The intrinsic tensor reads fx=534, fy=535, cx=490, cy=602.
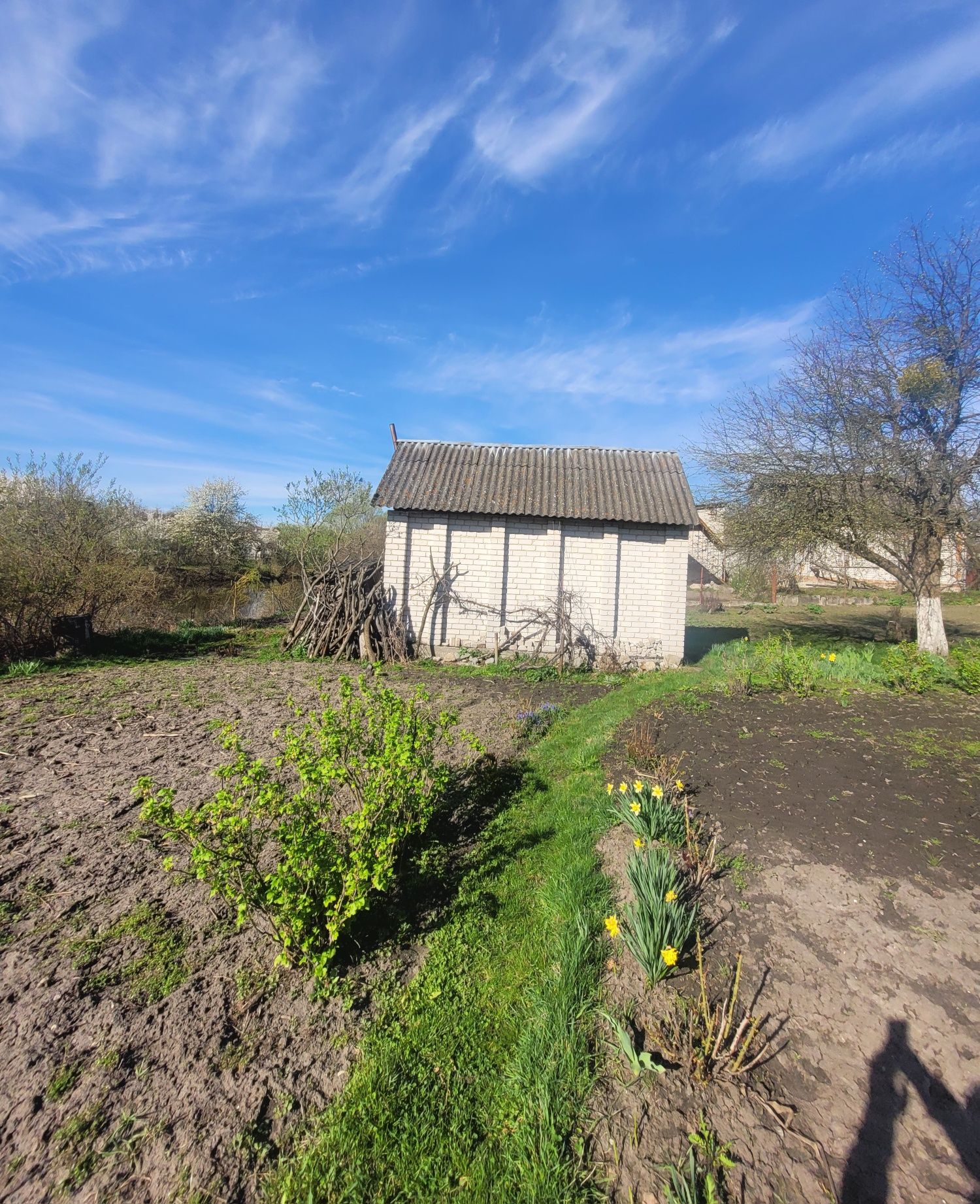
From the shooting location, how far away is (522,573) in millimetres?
11719

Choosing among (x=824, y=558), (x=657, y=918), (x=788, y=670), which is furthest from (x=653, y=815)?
(x=824, y=558)

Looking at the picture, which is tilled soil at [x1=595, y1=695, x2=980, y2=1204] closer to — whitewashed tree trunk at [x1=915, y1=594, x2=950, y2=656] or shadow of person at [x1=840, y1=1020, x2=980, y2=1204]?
shadow of person at [x1=840, y1=1020, x2=980, y2=1204]

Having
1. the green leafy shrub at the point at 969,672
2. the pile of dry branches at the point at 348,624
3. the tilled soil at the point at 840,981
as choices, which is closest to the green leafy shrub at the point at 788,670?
the green leafy shrub at the point at 969,672

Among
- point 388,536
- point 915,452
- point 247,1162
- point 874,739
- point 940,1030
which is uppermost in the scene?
point 915,452

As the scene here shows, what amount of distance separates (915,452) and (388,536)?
413 inches

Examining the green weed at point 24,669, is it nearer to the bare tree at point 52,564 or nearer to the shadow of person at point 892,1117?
the bare tree at point 52,564

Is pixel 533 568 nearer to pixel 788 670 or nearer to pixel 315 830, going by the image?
pixel 788 670

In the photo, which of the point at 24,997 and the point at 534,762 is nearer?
the point at 24,997

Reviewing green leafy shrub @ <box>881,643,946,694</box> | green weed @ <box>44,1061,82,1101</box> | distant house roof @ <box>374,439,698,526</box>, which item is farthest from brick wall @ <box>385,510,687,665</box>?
green weed @ <box>44,1061,82,1101</box>

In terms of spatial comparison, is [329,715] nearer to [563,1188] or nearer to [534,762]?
[563,1188]

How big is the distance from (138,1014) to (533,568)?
9.99 metres

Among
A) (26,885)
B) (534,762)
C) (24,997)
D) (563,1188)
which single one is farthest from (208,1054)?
(534,762)

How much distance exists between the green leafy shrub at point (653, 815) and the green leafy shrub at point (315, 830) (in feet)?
4.47

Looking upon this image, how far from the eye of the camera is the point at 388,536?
11789 mm
